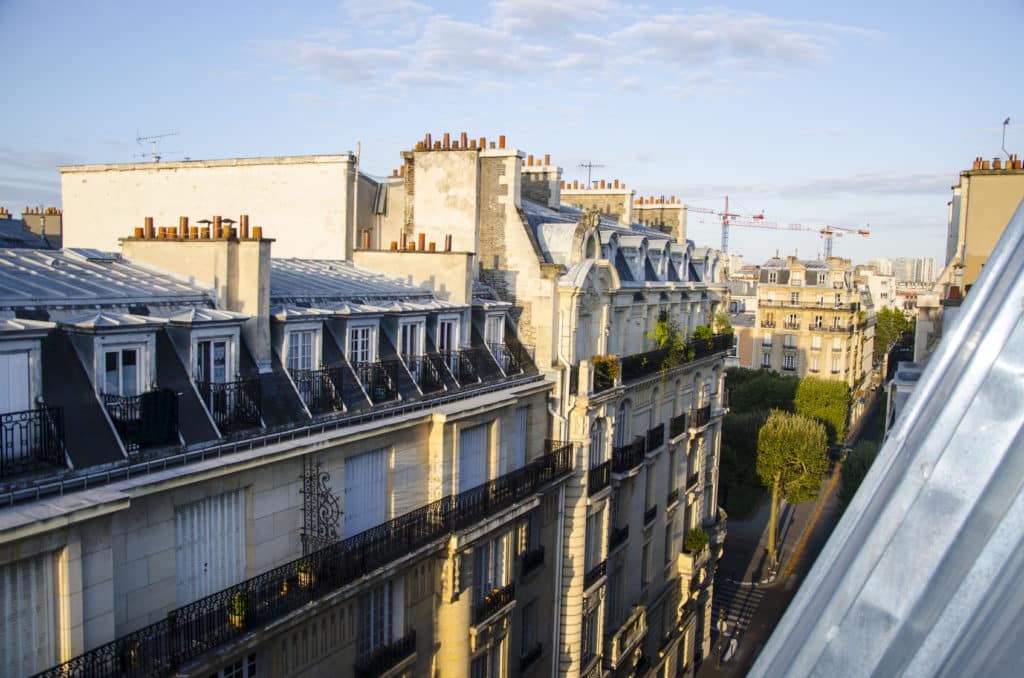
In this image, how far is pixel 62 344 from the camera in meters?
10.2

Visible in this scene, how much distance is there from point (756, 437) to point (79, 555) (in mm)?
40259

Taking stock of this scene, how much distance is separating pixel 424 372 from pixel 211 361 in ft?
17.7

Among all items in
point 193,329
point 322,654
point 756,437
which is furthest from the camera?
point 756,437

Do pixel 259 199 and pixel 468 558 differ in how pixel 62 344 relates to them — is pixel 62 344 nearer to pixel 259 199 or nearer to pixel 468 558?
pixel 468 558

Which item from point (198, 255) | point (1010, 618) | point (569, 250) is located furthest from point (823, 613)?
point (569, 250)

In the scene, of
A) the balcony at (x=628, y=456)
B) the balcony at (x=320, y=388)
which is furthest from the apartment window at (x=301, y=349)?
the balcony at (x=628, y=456)

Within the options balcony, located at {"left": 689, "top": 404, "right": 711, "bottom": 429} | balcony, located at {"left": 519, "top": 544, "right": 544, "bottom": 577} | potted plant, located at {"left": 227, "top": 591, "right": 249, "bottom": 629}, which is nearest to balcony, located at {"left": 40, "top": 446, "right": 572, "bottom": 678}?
potted plant, located at {"left": 227, "top": 591, "right": 249, "bottom": 629}

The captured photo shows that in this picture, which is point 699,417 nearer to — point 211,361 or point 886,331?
point 211,361

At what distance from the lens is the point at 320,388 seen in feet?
45.6

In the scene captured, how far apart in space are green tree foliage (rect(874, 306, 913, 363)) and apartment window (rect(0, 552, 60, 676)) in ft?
312

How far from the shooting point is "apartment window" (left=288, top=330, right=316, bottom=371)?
45.4ft

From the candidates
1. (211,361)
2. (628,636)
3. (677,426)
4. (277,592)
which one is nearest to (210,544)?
(277,592)

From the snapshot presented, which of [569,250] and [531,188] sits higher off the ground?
[531,188]

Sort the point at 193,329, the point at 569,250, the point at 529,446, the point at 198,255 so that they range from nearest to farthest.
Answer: the point at 193,329 → the point at 198,255 → the point at 529,446 → the point at 569,250
